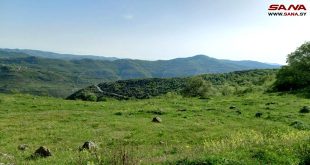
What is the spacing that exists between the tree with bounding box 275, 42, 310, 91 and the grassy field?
24100 millimetres

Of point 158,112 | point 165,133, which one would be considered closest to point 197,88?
point 158,112

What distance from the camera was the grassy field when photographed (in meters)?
15.8

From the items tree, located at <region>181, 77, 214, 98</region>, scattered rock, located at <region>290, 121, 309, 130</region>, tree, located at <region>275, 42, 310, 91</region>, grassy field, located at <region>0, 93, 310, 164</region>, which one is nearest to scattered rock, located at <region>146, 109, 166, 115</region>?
grassy field, located at <region>0, 93, 310, 164</region>

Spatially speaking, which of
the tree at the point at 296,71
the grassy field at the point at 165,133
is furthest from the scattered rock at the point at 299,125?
the tree at the point at 296,71

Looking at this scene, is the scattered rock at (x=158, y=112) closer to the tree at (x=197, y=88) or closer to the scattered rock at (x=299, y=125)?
the scattered rock at (x=299, y=125)

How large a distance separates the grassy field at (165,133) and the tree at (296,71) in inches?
949

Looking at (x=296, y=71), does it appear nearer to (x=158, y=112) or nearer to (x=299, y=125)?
(x=158, y=112)

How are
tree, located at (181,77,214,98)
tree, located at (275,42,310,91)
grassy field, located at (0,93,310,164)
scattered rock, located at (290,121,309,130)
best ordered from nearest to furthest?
grassy field, located at (0,93,310,164), scattered rock, located at (290,121,309,130), tree, located at (275,42,310,91), tree, located at (181,77,214,98)

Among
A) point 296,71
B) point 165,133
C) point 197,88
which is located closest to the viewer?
point 165,133

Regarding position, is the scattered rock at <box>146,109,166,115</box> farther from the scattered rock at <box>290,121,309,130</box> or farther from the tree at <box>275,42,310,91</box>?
the tree at <box>275,42,310,91</box>

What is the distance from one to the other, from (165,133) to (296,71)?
164ft

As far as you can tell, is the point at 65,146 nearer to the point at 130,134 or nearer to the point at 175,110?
the point at 130,134

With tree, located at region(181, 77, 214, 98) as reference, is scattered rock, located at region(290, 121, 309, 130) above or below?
above

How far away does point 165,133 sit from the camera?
94.0 feet
